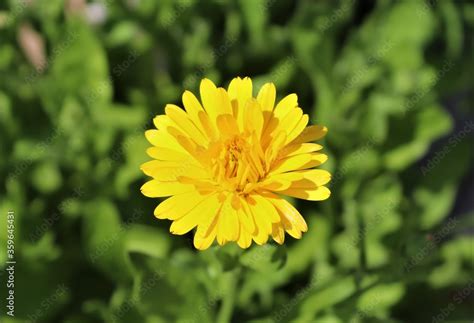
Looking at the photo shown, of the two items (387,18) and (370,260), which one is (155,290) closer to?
(370,260)

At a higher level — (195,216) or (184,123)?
(184,123)

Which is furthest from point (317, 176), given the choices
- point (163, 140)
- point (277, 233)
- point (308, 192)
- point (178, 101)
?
point (178, 101)

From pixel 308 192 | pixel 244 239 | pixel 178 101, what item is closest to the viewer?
pixel 244 239

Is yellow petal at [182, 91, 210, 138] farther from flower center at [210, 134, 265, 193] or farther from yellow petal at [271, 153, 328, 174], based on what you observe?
yellow petal at [271, 153, 328, 174]

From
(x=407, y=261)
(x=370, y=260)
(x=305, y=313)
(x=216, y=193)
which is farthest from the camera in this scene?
(x=370, y=260)

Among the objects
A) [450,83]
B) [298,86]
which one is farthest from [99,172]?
[450,83]

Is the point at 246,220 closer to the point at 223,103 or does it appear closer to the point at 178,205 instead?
the point at 178,205

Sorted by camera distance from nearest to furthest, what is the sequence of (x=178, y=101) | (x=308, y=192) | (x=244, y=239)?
(x=244, y=239) → (x=308, y=192) → (x=178, y=101)
